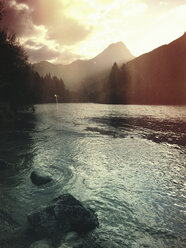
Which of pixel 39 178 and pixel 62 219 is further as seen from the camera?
pixel 39 178

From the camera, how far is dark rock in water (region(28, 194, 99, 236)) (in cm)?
858

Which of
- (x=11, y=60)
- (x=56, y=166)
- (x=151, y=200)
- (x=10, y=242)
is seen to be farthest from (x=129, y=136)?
(x=11, y=60)

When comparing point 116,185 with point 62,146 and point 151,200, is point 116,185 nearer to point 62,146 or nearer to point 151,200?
point 151,200

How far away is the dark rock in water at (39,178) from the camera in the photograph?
545 inches

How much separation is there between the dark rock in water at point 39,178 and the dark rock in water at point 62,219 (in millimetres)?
4854

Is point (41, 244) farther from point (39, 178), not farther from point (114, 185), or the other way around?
point (114, 185)

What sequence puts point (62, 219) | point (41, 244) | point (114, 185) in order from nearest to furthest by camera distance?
point (41, 244), point (62, 219), point (114, 185)

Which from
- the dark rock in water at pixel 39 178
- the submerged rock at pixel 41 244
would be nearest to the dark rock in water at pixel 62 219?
the submerged rock at pixel 41 244

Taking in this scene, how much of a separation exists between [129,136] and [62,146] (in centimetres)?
1283

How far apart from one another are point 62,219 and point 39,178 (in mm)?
5884

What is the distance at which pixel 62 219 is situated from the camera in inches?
348

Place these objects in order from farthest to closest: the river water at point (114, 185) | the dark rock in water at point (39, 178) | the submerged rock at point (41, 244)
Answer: the dark rock in water at point (39, 178)
the river water at point (114, 185)
the submerged rock at point (41, 244)

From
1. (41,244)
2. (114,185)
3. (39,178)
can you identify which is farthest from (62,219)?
(114,185)

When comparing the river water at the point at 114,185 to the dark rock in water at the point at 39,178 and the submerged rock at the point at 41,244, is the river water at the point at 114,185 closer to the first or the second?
the dark rock in water at the point at 39,178
